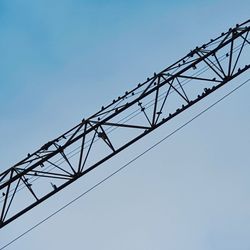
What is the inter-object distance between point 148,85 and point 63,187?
432cm

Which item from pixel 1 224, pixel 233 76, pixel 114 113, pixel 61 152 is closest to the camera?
pixel 1 224

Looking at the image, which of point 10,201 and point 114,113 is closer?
point 10,201

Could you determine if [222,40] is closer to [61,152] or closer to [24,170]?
[61,152]

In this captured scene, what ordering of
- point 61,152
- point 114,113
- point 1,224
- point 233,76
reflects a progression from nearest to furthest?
1. point 1,224
2. point 61,152
3. point 114,113
4. point 233,76

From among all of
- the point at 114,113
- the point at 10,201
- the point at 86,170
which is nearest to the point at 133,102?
the point at 114,113

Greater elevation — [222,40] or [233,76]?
[222,40]

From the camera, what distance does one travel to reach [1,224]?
1091cm

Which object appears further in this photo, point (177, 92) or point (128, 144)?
point (177, 92)

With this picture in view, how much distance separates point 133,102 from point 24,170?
12.6 ft

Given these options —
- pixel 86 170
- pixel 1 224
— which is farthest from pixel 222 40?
pixel 1 224

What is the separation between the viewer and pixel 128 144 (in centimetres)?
1199

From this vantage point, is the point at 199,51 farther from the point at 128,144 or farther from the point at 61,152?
the point at 61,152

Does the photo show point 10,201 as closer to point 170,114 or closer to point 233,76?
point 170,114

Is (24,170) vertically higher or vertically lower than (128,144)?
higher
